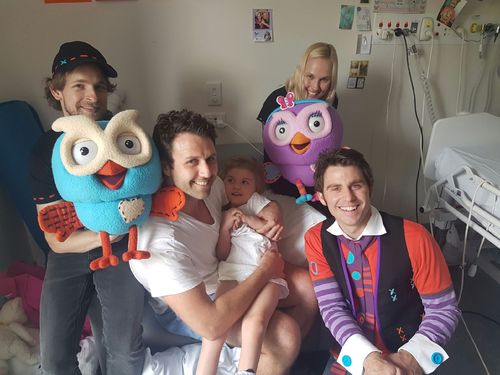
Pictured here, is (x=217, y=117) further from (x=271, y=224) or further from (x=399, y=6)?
(x=399, y=6)

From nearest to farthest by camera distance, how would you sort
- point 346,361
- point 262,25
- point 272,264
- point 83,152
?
point 83,152, point 346,361, point 272,264, point 262,25

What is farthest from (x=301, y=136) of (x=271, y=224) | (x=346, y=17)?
(x=346, y=17)

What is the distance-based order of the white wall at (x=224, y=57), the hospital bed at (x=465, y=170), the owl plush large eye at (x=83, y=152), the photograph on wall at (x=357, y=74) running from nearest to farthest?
1. the owl plush large eye at (x=83, y=152)
2. the hospital bed at (x=465, y=170)
3. the white wall at (x=224, y=57)
4. the photograph on wall at (x=357, y=74)

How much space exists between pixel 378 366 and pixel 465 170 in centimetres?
94

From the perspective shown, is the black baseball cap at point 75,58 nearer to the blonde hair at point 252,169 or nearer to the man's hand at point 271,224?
the blonde hair at point 252,169

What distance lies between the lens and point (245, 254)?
4.11ft

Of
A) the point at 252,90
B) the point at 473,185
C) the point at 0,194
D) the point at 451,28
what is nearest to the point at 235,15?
the point at 252,90

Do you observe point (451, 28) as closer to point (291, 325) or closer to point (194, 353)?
point (291, 325)

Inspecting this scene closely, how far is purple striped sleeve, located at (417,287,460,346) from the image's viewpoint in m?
1.06

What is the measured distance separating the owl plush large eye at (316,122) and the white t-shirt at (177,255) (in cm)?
48

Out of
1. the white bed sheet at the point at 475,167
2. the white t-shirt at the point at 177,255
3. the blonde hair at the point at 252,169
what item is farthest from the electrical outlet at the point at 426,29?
the white t-shirt at the point at 177,255

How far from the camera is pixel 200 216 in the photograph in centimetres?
120

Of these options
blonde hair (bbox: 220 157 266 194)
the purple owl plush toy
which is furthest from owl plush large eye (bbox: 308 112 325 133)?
blonde hair (bbox: 220 157 266 194)

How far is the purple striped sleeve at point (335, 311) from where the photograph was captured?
3.62 ft
